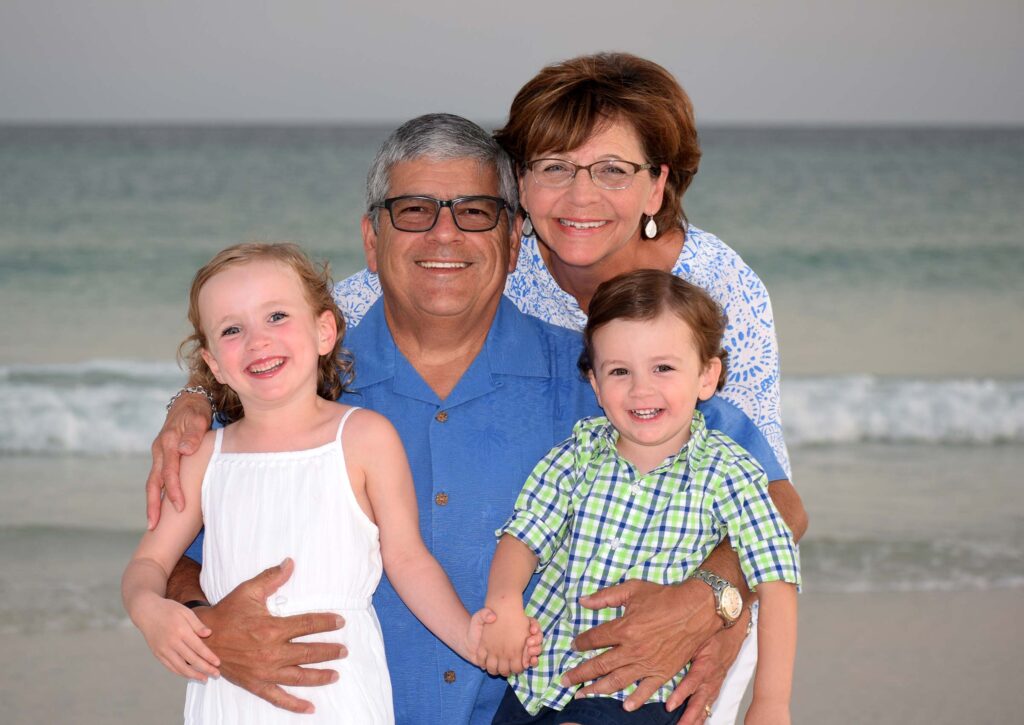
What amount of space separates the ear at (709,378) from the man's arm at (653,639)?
38cm

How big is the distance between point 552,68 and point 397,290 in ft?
2.43

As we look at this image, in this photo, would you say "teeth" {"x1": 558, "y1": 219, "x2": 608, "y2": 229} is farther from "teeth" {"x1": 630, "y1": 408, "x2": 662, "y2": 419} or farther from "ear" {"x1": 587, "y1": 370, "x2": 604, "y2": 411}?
"teeth" {"x1": 630, "y1": 408, "x2": 662, "y2": 419}

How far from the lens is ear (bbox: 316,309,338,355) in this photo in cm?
255

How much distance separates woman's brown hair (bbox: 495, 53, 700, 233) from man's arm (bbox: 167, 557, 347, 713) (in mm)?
1273

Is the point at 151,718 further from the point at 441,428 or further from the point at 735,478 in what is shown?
the point at 735,478

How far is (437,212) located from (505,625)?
1011 mm

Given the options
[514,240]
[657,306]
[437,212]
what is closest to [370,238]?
[437,212]

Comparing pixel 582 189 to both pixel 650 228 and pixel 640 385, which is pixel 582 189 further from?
pixel 640 385

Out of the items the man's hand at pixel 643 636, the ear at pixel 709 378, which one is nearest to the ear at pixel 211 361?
the man's hand at pixel 643 636

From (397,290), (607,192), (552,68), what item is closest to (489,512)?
(397,290)

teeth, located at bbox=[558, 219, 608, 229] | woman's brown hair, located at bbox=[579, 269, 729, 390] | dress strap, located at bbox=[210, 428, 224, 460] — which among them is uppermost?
teeth, located at bbox=[558, 219, 608, 229]

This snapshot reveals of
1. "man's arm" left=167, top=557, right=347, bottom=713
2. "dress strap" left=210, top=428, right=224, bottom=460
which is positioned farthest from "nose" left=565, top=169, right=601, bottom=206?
"man's arm" left=167, top=557, right=347, bottom=713

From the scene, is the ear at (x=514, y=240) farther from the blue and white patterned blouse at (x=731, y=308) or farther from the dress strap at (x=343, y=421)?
the dress strap at (x=343, y=421)

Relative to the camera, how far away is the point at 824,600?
5.16 meters
